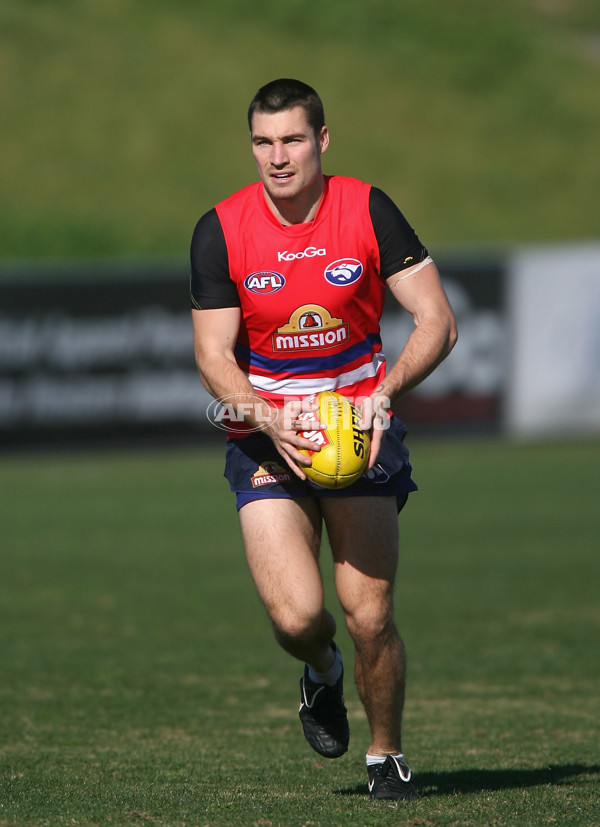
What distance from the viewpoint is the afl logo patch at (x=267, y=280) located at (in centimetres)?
528

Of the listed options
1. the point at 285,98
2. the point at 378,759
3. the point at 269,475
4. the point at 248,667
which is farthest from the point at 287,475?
the point at 248,667

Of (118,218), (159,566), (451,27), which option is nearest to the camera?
(159,566)

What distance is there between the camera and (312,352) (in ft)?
17.6

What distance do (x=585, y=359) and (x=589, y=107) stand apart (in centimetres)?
2186

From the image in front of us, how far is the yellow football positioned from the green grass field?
125 centimetres

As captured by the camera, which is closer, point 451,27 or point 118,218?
point 118,218

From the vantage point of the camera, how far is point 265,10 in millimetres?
42875

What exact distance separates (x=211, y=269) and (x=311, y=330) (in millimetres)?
478

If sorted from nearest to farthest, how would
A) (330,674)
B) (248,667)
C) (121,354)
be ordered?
1. (330,674)
2. (248,667)
3. (121,354)

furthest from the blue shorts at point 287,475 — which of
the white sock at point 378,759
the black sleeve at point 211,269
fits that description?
the white sock at point 378,759

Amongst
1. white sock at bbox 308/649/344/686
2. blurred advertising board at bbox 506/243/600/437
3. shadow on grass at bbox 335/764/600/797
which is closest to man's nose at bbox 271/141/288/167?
white sock at bbox 308/649/344/686

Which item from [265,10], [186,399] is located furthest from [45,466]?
[265,10]

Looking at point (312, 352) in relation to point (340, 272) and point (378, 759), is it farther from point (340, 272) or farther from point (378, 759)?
point (378, 759)

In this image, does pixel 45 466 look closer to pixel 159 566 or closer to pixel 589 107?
pixel 159 566
